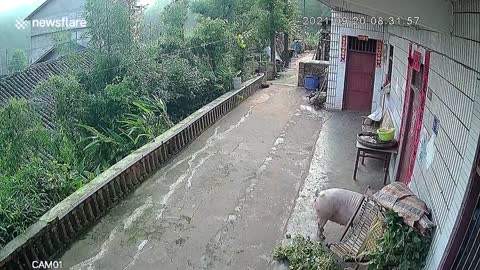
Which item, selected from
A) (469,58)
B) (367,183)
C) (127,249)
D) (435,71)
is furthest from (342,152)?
(469,58)

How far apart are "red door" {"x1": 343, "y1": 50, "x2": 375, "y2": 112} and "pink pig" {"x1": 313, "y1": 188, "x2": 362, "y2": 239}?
5931 millimetres

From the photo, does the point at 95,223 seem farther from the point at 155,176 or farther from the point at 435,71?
the point at 435,71

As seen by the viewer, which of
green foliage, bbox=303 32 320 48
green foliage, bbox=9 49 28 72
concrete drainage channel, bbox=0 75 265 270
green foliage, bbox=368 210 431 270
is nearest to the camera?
green foliage, bbox=368 210 431 270

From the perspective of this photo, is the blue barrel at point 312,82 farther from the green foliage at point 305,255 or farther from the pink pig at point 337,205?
the green foliage at point 305,255

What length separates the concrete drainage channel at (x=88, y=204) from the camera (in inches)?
161

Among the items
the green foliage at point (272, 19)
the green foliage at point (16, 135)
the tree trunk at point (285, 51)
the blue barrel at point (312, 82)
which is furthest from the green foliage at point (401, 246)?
the tree trunk at point (285, 51)

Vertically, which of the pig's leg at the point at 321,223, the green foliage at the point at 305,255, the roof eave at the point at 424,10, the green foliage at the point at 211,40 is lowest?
the green foliage at the point at 305,255

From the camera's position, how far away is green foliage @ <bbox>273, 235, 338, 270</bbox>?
160 inches

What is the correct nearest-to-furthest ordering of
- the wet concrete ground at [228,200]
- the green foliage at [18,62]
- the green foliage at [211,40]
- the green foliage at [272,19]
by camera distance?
the wet concrete ground at [228,200] → the green foliage at [211,40] → the green foliage at [272,19] → the green foliage at [18,62]

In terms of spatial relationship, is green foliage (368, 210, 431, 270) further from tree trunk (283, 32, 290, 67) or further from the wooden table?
tree trunk (283, 32, 290, 67)

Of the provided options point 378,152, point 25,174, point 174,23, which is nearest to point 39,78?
point 174,23

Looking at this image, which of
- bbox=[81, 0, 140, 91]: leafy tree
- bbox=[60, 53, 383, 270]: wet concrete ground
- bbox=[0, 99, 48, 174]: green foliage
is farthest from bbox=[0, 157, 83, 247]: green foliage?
bbox=[81, 0, 140, 91]: leafy tree

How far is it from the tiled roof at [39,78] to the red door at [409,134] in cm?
648

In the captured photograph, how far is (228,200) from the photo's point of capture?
568cm
